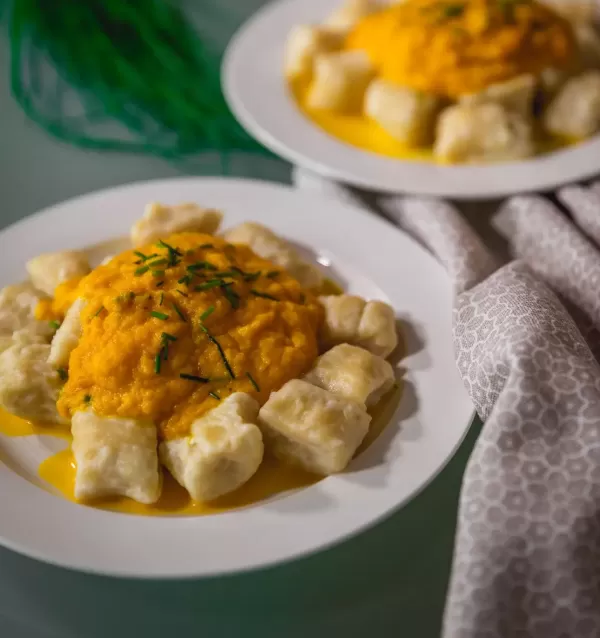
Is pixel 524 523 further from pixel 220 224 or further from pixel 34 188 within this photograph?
pixel 34 188

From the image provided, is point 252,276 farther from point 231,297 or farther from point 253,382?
point 253,382

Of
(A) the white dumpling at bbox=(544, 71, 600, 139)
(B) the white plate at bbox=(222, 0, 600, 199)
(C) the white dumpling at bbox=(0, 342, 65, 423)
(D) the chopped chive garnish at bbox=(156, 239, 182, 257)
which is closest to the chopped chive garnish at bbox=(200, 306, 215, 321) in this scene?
(D) the chopped chive garnish at bbox=(156, 239, 182, 257)

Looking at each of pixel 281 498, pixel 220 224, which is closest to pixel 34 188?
pixel 220 224

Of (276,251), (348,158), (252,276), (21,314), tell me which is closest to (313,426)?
(252,276)

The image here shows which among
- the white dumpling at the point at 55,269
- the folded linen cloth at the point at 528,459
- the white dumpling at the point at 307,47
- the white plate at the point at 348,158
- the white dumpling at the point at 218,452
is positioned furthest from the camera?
the white dumpling at the point at 307,47

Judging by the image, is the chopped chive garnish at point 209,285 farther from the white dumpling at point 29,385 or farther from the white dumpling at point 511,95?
the white dumpling at point 511,95

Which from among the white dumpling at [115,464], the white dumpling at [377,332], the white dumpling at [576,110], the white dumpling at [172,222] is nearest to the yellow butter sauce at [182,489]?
the white dumpling at [115,464]
